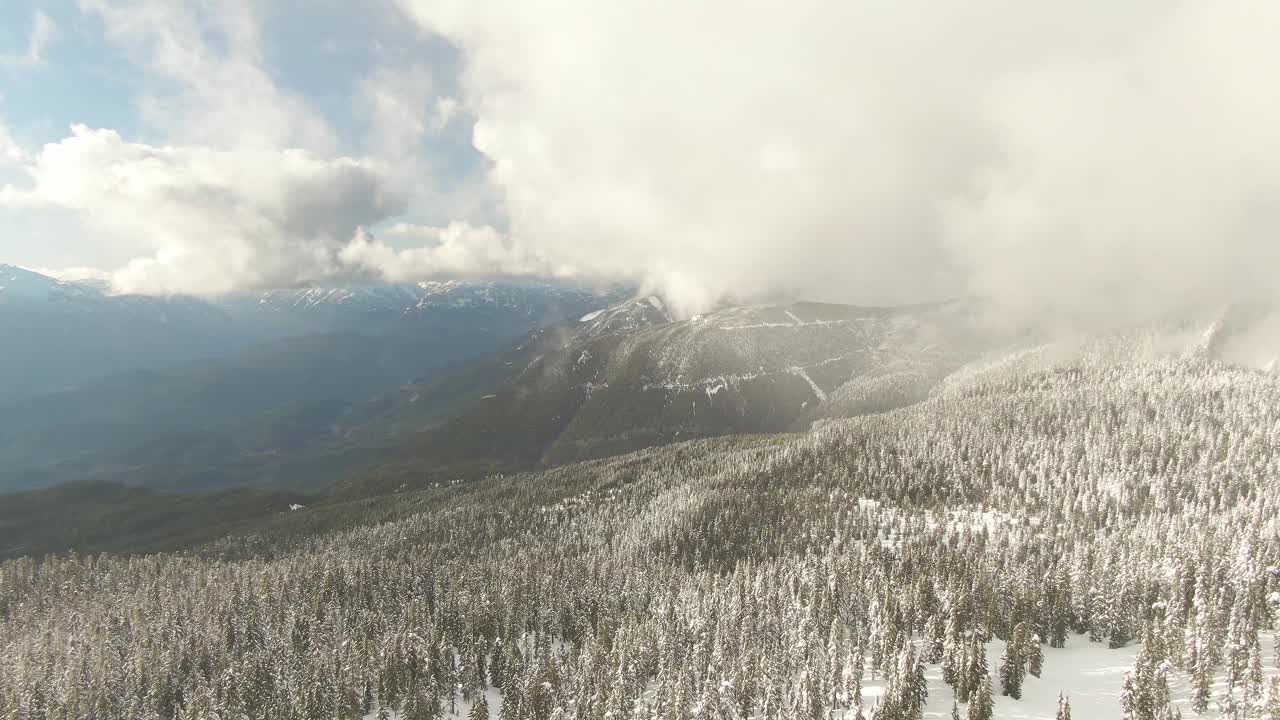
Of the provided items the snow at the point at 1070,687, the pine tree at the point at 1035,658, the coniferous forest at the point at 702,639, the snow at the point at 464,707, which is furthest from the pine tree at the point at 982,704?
the snow at the point at 464,707

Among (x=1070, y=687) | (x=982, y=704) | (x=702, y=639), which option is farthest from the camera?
(x=702, y=639)

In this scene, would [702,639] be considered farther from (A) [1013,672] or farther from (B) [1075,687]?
(B) [1075,687]

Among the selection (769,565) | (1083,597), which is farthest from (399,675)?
(1083,597)

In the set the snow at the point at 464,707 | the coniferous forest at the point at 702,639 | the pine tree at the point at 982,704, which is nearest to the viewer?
the pine tree at the point at 982,704

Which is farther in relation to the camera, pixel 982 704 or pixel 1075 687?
pixel 1075 687

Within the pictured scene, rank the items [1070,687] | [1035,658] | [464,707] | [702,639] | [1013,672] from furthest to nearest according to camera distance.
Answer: [464,707], [702,639], [1035,658], [1070,687], [1013,672]

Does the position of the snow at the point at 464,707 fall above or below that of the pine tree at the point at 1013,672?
below

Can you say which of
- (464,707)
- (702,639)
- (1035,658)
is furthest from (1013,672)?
(464,707)

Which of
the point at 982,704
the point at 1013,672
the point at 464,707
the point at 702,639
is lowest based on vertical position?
the point at 464,707

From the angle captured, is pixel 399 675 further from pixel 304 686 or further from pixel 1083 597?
pixel 1083 597

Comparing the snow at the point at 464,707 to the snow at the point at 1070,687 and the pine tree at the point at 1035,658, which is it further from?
the pine tree at the point at 1035,658

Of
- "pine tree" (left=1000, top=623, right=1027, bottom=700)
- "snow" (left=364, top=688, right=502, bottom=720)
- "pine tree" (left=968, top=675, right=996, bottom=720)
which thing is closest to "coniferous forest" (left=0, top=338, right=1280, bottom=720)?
"pine tree" (left=1000, top=623, right=1027, bottom=700)

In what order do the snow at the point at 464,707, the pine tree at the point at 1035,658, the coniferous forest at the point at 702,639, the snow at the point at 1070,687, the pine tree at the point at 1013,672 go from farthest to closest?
the snow at the point at 464,707, the pine tree at the point at 1035,658, the pine tree at the point at 1013,672, the coniferous forest at the point at 702,639, the snow at the point at 1070,687
